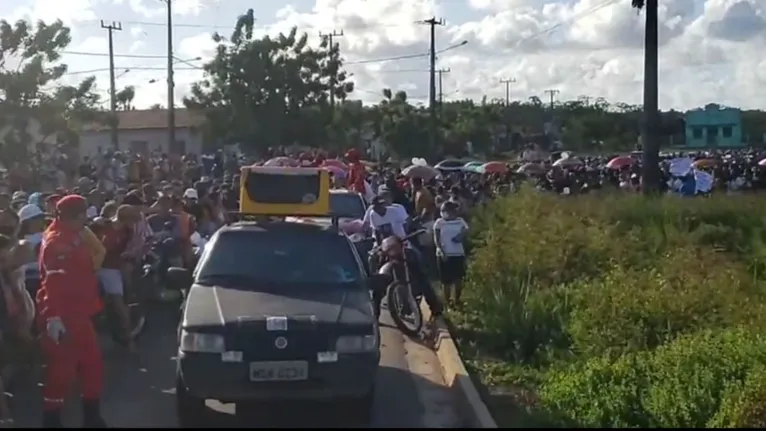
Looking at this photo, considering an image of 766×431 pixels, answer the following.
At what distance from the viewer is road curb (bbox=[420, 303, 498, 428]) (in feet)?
32.2

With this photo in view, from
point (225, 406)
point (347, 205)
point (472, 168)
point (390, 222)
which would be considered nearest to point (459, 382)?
point (225, 406)

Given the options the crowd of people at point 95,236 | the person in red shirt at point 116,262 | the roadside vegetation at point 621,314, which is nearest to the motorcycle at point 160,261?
the crowd of people at point 95,236

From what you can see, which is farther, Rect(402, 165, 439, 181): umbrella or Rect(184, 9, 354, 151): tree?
Rect(184, 9, 354, 151): tree

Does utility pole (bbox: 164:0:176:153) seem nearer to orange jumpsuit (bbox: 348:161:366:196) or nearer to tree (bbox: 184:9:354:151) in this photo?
tree (bbox: 184:9:354:151)

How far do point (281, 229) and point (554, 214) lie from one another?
421 inches

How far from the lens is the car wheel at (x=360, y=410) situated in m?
9.91

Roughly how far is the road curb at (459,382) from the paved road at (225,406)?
4.3 inches

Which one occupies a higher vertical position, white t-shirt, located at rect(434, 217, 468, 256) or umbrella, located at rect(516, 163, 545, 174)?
umbrella, located at rect(516, 163, 545, 174)

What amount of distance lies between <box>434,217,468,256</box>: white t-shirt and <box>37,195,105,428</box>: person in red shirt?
7692 mm

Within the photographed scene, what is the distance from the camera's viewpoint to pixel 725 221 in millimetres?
21812

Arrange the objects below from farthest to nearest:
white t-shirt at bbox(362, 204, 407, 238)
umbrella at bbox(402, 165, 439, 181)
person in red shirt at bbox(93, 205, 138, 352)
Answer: umbrella at bbox(402, 165, 439, 181)
white t-shirt at bbox(362, 204, 407, 238)
person in red shirt at bbox(93, 205, 138, 352)

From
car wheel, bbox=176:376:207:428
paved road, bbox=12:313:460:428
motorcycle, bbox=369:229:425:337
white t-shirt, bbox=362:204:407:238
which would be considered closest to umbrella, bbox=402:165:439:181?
white t-shirt, bbox=362:204:407:238

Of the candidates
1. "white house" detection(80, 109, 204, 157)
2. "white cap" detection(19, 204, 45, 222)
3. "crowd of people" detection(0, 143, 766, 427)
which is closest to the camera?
"crowd of people" detection(0, 143, 766, 427)

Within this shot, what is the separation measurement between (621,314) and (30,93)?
70.2 ft
